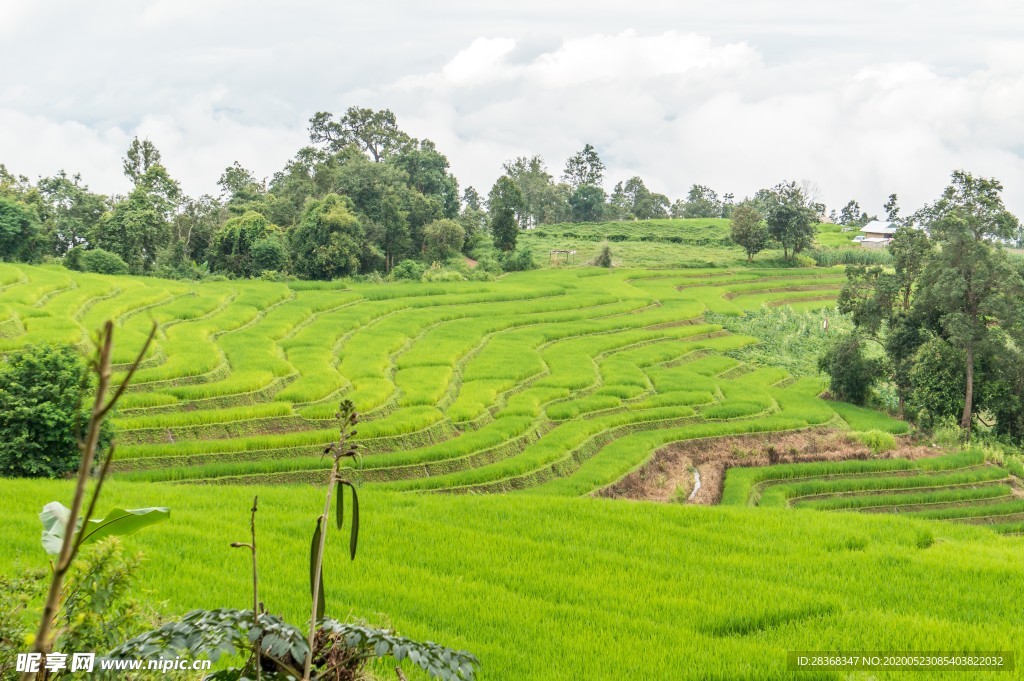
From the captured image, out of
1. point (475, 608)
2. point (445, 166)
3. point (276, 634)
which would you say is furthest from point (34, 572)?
point (445, 166)

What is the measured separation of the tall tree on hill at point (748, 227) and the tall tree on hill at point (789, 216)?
1.82 feet

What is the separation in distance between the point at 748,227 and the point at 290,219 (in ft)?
94.8

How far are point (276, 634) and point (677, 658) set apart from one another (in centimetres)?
395

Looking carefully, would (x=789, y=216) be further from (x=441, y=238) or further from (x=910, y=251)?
(x=910, y=251)

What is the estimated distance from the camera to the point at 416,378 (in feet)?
72.9

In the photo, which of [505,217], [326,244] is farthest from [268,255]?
[505,217]

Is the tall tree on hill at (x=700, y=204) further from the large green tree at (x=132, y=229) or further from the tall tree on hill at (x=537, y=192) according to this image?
the large green tree at (x=132, y=229)

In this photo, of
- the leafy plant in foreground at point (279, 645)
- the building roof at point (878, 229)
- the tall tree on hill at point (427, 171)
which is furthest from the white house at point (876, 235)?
the leafy plant in foreground at point (279, 645)

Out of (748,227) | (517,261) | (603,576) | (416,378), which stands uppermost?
(748,227)

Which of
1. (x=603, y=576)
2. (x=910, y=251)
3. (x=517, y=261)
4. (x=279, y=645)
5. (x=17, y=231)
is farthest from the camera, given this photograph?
(x=517, y=261)

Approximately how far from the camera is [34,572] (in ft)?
12.9

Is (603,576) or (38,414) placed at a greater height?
(38,414)

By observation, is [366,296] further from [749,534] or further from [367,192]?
[749,534]

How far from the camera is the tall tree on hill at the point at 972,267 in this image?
820 inches
